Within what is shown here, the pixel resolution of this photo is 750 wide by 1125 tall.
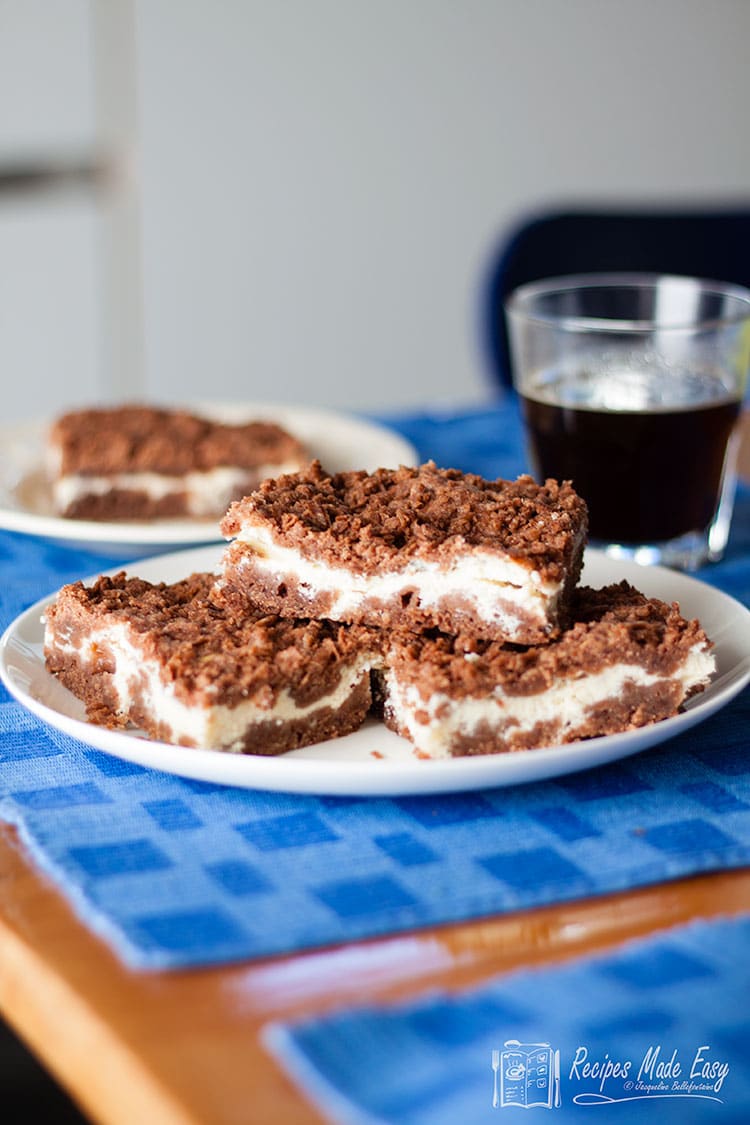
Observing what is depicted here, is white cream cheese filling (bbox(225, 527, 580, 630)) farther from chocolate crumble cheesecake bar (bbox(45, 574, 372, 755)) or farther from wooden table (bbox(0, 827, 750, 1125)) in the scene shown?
wooden table (bbox(0, 827, 750, 1125))

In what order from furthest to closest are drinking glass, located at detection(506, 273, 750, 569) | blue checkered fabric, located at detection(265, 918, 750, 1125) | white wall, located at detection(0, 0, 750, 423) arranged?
white wall, located at detection(0, 0, 750, 423), drinking glass, located at detection(506, 273, 750, 569), blue checkered fabric, located at detection(265, 918, 750, 1125)

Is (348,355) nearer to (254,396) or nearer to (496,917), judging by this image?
(254,396)

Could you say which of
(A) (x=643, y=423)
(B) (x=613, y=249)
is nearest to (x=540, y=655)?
(A) (x=643, y=423)

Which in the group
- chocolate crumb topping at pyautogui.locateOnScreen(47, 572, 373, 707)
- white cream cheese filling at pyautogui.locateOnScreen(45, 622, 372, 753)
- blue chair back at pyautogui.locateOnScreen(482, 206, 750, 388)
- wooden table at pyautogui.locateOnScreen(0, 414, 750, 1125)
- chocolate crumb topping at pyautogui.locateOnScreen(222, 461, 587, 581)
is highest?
blue chair back at pyautogui.locateOnScreen(482, 206, 750, 388)

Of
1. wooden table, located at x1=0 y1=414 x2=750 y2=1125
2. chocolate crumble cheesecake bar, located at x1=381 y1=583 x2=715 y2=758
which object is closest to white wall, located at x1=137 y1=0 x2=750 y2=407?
chocolate crumble cheesecake bar, located at x1=381 y1=583 x2=715 y2=758

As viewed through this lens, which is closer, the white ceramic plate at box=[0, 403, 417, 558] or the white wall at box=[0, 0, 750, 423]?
the white ceramic plate at box=[0, 403, 417, 558]

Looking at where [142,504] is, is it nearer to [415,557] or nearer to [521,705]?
[415,557]
